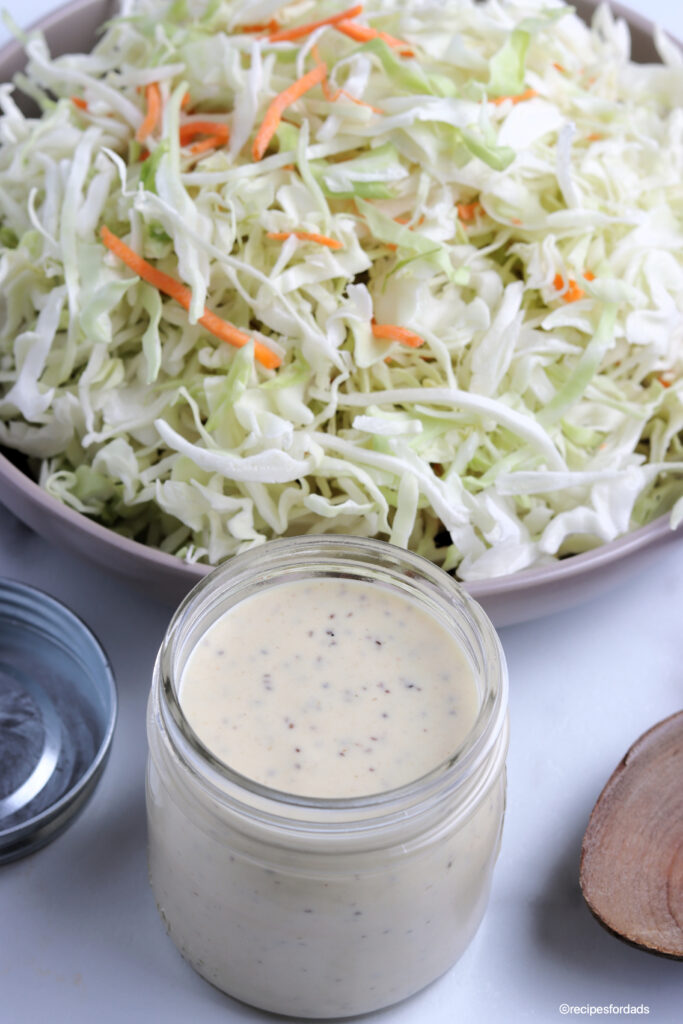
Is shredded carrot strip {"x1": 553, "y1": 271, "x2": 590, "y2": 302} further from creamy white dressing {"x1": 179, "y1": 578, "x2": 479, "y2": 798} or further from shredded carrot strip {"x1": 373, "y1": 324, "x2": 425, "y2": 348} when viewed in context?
creamy white dressing {"x1": 179, "y1": 578, "x2": 479, "y2": 798}

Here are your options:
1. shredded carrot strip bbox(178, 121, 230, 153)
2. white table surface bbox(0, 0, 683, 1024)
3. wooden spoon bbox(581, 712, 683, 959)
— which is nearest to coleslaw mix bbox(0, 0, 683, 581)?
shredded carrot strip bbox(178, 121, 230, 153)

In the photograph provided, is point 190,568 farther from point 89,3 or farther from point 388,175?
point 89,3

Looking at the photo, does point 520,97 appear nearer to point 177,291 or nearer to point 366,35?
point 366,35

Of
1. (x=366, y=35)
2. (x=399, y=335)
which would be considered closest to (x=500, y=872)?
(x=399, y=335)

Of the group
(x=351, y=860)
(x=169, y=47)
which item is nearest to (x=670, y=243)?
(x=169, y=47)

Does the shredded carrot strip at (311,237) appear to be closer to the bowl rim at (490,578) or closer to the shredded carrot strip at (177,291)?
the shredded carrot strip at (177,291)

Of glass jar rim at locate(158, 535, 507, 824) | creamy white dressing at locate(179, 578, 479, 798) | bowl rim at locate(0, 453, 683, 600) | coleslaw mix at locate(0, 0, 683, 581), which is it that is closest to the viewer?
glass jar rim at locate(158, 535, 507, 824)

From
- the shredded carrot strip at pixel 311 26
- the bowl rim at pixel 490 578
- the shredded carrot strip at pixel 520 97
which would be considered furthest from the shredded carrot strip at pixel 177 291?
the shredded carrot strip at pixel 520 97
